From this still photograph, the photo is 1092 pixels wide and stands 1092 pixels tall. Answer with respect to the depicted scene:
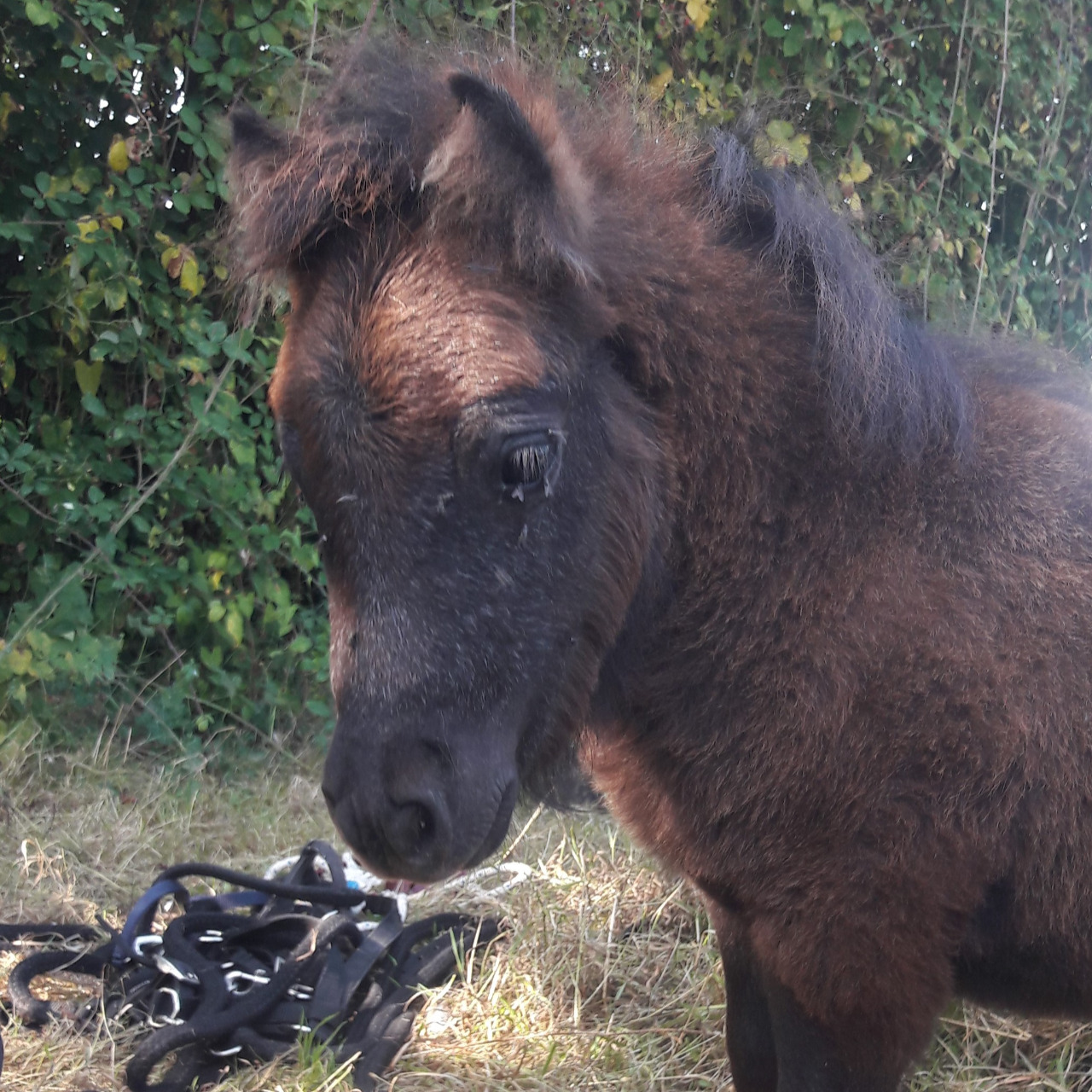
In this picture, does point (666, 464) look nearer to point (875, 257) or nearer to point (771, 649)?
point (771, 649)

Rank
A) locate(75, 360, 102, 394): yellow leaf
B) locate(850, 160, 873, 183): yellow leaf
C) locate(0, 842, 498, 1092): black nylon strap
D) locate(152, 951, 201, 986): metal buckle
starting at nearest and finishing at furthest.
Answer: locate(0, 842, 498, 1092): black nylon strap → locate(152, 951, 201, 986): metal buckle → locate(75, 360, 102, 394): yellow leaf → locate(850, 160, 873, 183): yellow leaf

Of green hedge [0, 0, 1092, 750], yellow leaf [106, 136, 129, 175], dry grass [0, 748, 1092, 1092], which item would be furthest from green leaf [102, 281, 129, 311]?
dry grass [0, 748, 1092, 1092]

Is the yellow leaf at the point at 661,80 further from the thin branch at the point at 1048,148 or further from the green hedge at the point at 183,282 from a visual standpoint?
the thin branch at the point at 1048,148

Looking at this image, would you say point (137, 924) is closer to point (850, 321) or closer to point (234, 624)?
point (234, 624)

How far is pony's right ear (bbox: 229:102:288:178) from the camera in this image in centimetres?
189

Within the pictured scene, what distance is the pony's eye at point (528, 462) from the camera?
1573 mm

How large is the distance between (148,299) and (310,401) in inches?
117

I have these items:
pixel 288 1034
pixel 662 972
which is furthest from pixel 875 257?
pixel 288 1034

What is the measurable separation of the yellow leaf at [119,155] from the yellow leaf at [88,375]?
2.30 feet

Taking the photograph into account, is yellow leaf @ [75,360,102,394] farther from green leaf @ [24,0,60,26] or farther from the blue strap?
the blue strap

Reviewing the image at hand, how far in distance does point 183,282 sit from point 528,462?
9.47 ft

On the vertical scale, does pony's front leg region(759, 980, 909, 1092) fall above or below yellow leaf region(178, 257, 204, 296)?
below

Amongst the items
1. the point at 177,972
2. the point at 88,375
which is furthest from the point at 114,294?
the point at 177,972

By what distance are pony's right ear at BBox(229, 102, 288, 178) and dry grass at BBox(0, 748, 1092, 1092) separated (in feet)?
5.69
